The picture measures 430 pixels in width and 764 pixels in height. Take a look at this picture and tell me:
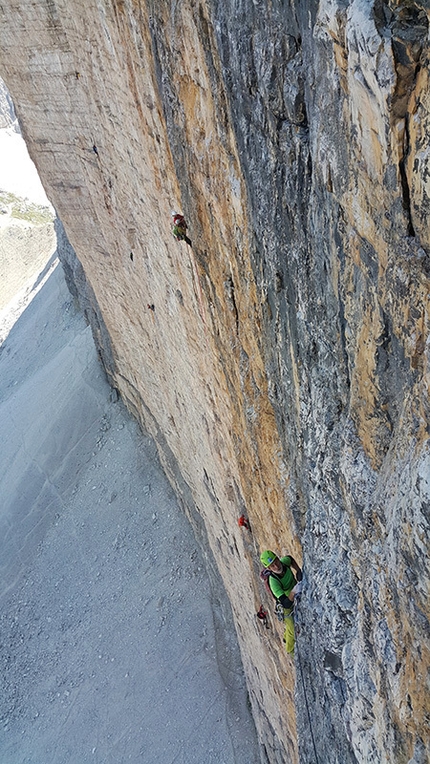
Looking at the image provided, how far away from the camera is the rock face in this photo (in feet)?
10.7

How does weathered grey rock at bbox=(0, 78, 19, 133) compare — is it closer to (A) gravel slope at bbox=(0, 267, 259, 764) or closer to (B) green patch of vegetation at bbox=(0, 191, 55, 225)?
(B) green patch of vegetation at bbox=(0, 191, 55, 225)

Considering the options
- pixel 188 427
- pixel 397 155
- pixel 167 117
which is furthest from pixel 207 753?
pixel 397 155

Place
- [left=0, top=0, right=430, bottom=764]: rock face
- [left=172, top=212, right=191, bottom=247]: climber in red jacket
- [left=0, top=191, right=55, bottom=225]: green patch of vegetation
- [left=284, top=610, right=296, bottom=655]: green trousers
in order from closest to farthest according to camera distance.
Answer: [left=0, top=0, right=430, bottom=764]: rock face → [left=284, top=610, right=296, bottom=655]: green trousers → [left=172, top=212, right=191, bottom=247]: climber in red jacket → [left=0, top=191, right=55, bottom=225]: green patch of vegetation

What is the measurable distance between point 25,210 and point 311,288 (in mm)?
49684

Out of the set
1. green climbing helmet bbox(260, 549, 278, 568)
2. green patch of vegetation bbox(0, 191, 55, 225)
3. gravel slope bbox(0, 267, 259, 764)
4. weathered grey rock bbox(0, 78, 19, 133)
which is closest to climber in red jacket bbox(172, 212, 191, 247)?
green climbing helmet bbox(260, 549, 278, 568)

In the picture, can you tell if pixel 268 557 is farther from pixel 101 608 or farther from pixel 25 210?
pixel 25 210

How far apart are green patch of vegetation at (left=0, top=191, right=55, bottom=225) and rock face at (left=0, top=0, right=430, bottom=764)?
3977 cm

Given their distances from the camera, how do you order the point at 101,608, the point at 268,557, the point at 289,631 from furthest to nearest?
the point at 101,608, the point at 289,631, the point at 268,557

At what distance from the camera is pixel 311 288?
4645 millimetres

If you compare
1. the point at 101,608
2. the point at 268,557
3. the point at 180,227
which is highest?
the point at 180,227

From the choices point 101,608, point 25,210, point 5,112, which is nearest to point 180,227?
point 101,608

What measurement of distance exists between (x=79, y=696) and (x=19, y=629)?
3387mm

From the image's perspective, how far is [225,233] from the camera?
21.2 feet

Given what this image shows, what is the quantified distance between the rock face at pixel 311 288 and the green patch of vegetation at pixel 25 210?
130 feet
